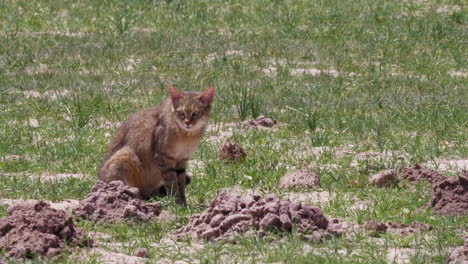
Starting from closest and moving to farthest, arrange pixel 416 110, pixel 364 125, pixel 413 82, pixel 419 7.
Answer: pixel 364 125 → pixel 416 110 → pixel 413 82 → pixel 419 7

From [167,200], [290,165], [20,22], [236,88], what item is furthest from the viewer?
[20,22]

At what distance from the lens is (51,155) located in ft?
35.1

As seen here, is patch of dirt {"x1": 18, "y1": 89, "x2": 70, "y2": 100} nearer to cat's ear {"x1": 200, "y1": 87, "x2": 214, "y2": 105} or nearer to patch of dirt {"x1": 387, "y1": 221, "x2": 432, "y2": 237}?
cat's ear {"x1": 200, "y1": 87, "x2": 214, "y2": 105}

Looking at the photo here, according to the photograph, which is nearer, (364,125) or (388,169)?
(388,169)

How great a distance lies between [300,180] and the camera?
958 centimetres

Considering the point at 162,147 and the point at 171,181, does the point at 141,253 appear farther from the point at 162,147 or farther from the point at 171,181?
the point at 162,147

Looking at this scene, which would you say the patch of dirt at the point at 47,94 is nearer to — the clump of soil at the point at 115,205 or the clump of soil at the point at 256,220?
the clump of soil at the point at 115,205

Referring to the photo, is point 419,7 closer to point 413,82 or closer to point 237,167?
point 413,82

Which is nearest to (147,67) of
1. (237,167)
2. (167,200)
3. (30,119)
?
(30,119)

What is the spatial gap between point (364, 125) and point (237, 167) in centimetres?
216

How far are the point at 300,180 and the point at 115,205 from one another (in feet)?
6.36

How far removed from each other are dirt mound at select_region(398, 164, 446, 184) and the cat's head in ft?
6.24

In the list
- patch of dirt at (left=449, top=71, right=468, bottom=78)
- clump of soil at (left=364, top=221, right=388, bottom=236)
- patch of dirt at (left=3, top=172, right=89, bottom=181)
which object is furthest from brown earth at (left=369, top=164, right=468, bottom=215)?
patch of dirt at (left=449, top=71, right=468, bottom=78)

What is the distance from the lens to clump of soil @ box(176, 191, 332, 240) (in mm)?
7609
